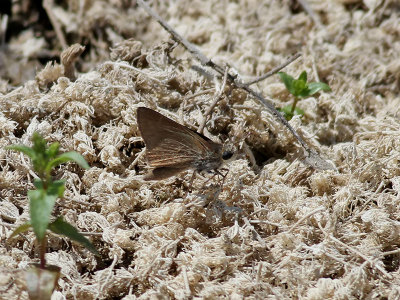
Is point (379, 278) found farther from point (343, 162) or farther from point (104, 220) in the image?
point (104, 220)

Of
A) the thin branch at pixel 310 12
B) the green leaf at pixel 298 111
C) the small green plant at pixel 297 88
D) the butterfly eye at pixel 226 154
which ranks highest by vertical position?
the thin branch at pixel 310 12

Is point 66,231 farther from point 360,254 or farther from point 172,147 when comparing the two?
point 360,254

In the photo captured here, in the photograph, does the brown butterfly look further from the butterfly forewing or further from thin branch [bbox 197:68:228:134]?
thin branch [bbox 197:68:228:134]

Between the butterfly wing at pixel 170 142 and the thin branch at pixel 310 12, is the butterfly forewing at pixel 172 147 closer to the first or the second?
the butterfly wing at pixel 170 142

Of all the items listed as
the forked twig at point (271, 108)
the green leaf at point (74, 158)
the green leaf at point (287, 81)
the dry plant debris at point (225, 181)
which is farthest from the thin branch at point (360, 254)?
the green leaf at point (74, 158)

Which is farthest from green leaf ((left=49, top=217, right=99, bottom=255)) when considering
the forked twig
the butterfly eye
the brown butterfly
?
the forked twig
